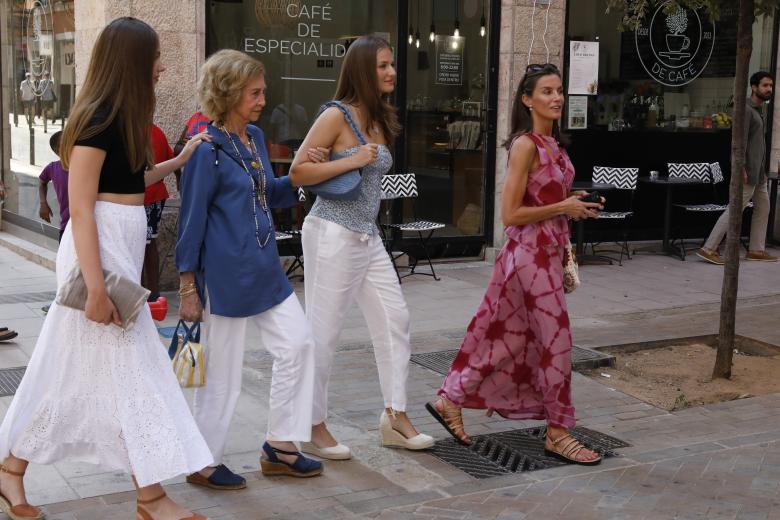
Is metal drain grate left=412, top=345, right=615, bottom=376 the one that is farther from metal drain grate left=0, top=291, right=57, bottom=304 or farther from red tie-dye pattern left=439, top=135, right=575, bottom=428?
metal drain grate left=0, top=291, right=57, bottom=304

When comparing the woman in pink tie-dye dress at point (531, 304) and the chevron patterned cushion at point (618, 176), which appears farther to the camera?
the chevron patterned cushion at point (618, 176)

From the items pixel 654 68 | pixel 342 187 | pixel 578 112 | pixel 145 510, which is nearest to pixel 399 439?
pixel 342 187

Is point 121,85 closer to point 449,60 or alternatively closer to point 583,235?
point 449,60

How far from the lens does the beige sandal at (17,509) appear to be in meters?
4.27

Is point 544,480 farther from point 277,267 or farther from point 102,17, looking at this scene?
point 102,17

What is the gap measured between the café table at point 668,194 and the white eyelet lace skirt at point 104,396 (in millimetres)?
8658

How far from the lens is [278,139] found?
411 inches

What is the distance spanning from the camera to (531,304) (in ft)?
17.4

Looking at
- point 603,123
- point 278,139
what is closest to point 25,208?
point 278,139

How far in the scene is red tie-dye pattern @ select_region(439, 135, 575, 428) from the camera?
5262mm

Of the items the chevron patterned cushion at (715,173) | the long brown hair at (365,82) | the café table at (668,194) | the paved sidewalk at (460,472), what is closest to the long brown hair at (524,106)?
the long brown hair at (365,82)

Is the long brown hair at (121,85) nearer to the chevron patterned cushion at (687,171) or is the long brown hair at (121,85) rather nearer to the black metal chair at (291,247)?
the black metal chair at (291,247)

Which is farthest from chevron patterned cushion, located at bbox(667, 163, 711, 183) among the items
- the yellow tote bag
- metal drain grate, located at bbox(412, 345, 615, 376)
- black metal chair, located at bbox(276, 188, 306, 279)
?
the yellow tote bag

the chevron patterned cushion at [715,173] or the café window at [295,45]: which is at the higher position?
the café window at [295,45]
